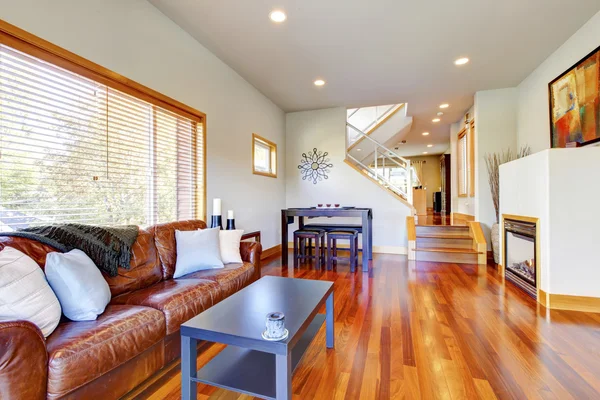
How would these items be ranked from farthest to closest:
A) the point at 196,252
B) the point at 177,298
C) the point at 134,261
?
the point at 196,252, the point at 134,261, the point at 177,298

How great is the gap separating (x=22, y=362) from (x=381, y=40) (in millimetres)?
3908

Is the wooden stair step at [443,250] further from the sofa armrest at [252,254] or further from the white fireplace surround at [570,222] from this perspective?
the sofa armrest at [252,254]

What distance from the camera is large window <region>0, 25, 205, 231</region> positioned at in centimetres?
177

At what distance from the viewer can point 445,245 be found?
15.8 feet

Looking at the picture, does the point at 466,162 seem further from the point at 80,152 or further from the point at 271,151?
the point at 80,152

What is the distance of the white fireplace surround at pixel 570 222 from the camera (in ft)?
8.49

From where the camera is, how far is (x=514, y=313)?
2545 millimetres

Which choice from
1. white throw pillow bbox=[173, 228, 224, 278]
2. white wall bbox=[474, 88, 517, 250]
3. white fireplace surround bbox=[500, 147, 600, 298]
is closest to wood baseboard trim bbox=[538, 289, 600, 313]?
white fireplace surround bbox=[500, 147, 600, 298]

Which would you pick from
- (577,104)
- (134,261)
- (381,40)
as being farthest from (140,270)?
(577,104)

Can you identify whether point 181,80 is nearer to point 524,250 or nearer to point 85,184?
point 85,184

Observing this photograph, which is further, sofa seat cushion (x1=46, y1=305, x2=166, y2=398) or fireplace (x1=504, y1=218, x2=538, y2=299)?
fireplace (x1=504, y1=218, x2=538, y2=299)

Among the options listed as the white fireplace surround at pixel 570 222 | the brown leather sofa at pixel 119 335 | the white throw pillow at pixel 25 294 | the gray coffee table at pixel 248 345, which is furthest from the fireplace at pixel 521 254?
the white throw pillow at pixel 25 294

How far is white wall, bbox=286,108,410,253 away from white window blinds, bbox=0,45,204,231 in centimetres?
311

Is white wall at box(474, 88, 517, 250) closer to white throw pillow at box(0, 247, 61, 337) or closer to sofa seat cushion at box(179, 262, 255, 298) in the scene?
sofa seat cushion at box(179, 262, 255, 298)
